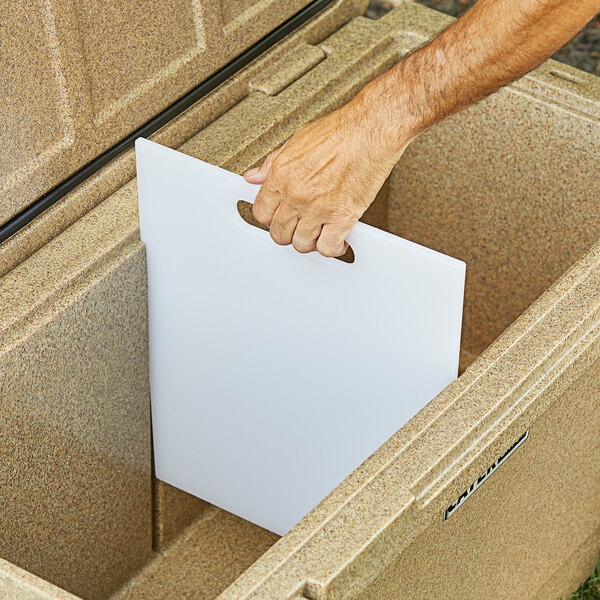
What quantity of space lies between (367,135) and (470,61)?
0.44 ft

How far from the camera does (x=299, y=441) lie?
1.35m

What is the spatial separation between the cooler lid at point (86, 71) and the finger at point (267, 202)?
9.3 inches

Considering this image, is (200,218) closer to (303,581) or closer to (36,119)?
(36,119)

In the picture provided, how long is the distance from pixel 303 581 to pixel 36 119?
0.60m

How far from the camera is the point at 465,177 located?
65.7 inches

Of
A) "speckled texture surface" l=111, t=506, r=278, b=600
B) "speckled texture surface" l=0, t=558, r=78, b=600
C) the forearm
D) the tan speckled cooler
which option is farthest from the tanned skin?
"speckled texture surface" l=111, t=506, r=278, b=600

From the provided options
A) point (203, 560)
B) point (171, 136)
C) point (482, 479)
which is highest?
point (171, 136)

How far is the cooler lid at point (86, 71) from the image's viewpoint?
45.1 inches

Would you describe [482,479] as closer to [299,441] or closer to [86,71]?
[299,441]

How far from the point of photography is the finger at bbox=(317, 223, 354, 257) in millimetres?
1131

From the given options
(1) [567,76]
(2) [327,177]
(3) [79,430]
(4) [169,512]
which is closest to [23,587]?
(3) [79,430]

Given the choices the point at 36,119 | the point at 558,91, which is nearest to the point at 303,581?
the point at 36,119

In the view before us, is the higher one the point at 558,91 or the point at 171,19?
the point at 171,19

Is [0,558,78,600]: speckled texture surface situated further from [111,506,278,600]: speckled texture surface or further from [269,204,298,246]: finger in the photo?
[111,506,278,600]: speckled texture surface
